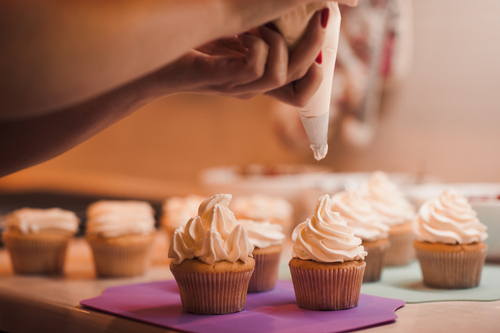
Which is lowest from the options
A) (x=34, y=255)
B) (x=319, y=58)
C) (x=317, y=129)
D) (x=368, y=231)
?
(x=34, y=255)

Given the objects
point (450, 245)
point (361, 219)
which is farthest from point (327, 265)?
point (450, 245)

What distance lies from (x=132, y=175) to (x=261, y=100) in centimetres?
172

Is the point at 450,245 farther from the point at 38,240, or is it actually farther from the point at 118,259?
the point at 38,240

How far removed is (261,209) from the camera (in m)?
2.45

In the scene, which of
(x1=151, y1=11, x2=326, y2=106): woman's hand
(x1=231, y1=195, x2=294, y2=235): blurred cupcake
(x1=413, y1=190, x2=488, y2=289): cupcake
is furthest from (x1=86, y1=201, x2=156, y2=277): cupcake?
(x1=151, y1=11, x2=326, y2=106): woman's hand

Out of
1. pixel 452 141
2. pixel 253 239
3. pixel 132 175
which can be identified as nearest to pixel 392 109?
pixel 452 141

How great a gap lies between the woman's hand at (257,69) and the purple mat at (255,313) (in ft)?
1.93

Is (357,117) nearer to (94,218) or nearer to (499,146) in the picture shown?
(499,146)

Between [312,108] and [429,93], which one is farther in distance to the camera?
[429,93]

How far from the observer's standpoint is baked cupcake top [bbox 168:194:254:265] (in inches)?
57.4

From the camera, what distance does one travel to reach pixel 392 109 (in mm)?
3711

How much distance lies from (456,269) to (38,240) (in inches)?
63.9

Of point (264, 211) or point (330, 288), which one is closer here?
point (330, 288)

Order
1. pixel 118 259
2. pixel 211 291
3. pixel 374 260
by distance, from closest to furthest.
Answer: pixel 211 291 → pixel 374 260 → pixel 118 259
